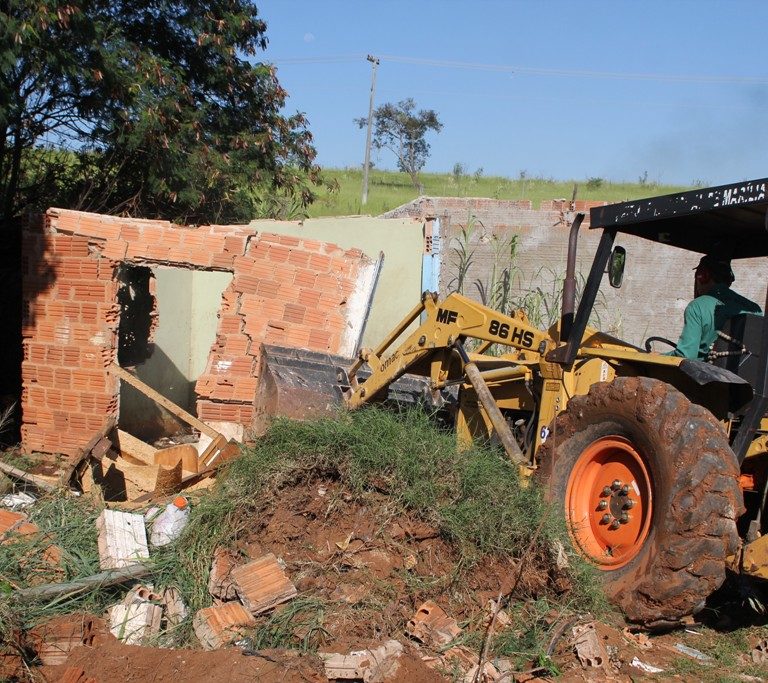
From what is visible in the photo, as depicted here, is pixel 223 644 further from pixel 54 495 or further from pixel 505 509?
pixel 54 495

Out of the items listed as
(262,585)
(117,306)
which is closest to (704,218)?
(262,585)

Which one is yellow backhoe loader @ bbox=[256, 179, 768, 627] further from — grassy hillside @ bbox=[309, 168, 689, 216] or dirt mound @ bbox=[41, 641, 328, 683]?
grassy hillside @ bbox=[309, 168, 689, 216]

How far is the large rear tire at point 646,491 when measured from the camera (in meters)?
4.28

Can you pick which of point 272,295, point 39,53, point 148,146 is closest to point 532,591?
point 272,295

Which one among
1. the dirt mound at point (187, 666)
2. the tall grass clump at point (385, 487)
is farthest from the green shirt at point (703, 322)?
the dirt mound at point (187, 666)

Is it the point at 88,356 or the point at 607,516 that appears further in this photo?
the point at 88,356

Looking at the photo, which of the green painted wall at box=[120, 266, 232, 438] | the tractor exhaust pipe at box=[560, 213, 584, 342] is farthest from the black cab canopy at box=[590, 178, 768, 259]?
the green painted wall at box=[120, 266, 232, 438]

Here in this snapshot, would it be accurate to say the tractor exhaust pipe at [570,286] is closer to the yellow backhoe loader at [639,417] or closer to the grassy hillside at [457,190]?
the yellow backhoe loader at [639,417]

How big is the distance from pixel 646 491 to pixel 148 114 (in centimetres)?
751

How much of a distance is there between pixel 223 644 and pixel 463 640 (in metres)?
1.22

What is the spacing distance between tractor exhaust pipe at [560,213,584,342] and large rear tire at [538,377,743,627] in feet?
1.73

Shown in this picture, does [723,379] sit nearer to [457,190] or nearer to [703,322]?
[703,322]

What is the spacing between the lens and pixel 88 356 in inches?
336

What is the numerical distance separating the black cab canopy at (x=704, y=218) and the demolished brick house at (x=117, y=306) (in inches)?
144
